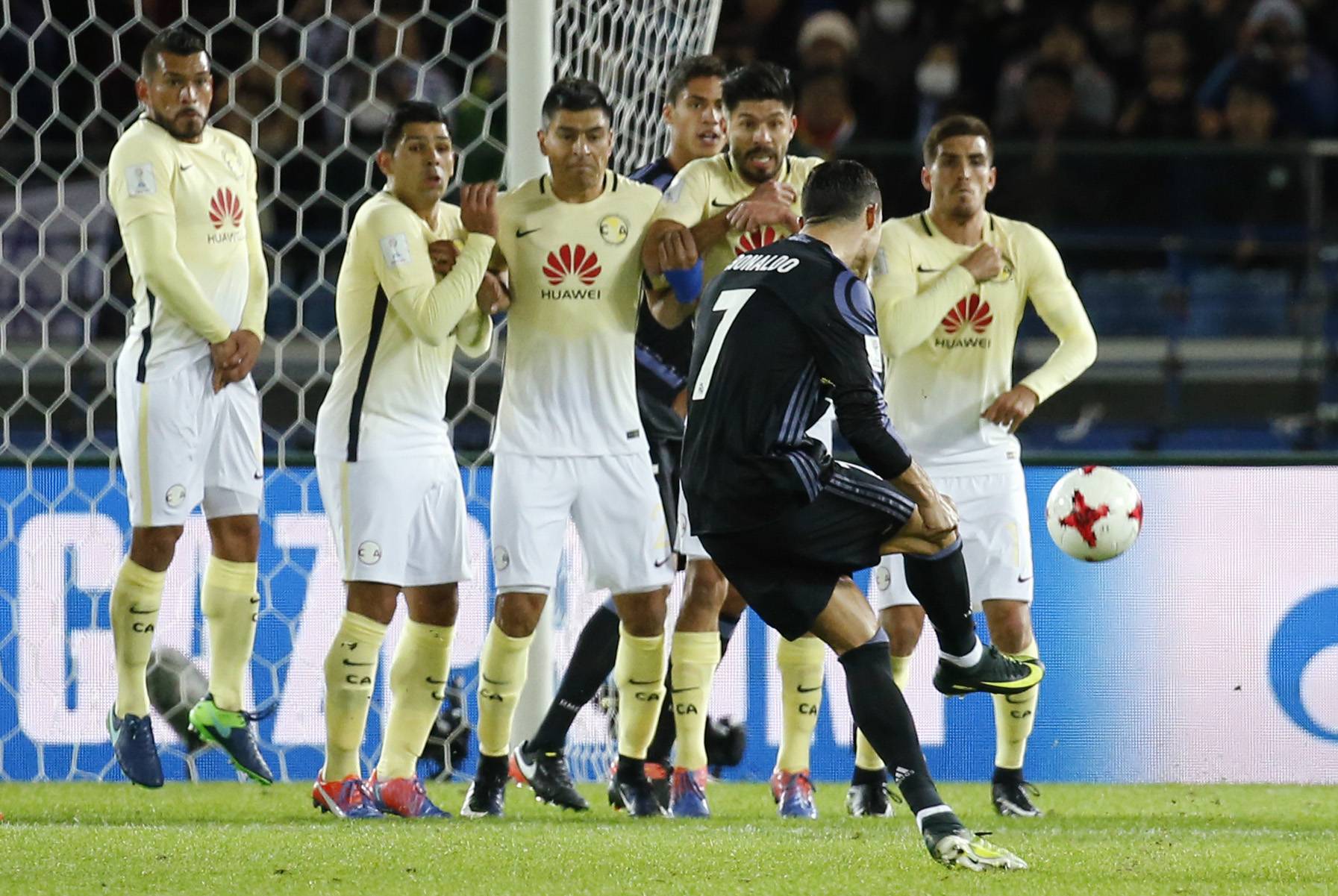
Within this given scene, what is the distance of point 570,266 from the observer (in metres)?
6.44

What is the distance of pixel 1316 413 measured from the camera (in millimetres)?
9586

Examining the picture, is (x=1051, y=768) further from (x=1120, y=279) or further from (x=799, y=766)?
(x=1120, y=279)

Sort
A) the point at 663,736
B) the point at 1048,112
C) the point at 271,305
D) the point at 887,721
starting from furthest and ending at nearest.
Answer: the point at 1048,112, the point at 271,305, the point at 663,736, the point at 887,721

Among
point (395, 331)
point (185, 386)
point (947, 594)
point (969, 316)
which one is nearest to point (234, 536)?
point (185, 386)

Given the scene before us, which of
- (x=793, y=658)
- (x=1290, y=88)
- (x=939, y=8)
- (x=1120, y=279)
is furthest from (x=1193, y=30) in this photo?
(x=793, y=658)

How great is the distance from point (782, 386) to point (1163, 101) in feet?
22.5

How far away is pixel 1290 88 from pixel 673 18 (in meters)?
4.65

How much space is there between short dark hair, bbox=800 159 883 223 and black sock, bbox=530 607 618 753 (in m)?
2.31

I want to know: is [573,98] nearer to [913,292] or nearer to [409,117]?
[409,117]

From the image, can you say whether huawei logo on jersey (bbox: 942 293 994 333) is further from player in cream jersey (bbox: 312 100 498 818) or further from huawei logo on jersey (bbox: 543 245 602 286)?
player in cream jersey (bbox: 312 100 498 818)

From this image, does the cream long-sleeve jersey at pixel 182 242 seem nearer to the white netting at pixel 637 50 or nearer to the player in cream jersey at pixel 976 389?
the white netting at pixel 637 50

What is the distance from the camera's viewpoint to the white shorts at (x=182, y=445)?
6492 mm

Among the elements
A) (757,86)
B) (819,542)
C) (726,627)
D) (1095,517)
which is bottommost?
(726,627)

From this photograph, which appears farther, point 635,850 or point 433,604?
point 433,604
